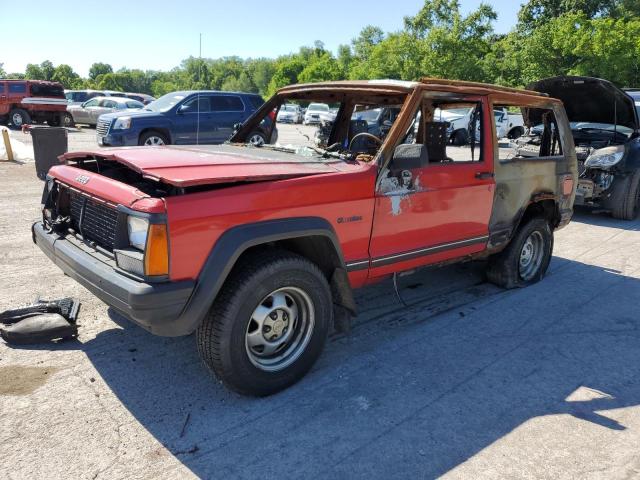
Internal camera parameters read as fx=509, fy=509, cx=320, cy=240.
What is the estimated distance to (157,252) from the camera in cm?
257

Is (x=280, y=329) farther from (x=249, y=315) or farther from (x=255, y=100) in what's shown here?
(x=255, y=100)

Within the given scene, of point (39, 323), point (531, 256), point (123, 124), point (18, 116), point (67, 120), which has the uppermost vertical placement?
point (123, 124)

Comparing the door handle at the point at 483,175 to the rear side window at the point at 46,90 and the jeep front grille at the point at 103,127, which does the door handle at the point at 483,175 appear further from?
the rear side window at the point at 46,90

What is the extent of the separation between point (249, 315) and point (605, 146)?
309 inches

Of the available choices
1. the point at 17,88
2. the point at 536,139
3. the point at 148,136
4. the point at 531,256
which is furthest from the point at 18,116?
the point at 531,256

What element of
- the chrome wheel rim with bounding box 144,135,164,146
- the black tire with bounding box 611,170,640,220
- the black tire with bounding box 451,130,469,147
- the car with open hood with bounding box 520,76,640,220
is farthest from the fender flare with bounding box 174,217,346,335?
the chrome wheel rim with bounding box 144,135,164,146

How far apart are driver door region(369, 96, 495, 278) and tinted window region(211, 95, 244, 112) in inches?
367

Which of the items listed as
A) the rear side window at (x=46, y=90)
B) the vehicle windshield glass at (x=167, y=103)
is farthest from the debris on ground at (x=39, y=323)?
the rear side window at (x=46, y=90)

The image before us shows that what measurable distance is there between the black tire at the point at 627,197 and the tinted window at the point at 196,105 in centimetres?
908

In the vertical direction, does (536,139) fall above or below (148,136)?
above

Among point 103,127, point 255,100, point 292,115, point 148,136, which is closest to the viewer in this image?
point 148,136

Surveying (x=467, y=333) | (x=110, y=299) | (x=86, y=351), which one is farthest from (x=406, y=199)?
(x=86, y=351)

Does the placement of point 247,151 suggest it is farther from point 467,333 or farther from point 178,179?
point 467,333

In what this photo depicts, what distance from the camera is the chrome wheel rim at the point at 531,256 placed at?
5.29 m
